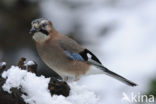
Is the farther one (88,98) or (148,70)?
(148,70)

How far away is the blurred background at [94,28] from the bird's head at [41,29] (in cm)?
184

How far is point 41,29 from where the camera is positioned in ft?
11.9

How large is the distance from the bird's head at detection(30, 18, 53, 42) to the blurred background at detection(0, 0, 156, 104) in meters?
1.84

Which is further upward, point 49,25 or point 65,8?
point 49,25

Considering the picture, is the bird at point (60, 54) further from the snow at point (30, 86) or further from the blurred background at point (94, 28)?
the blurred background at point (94, 28)

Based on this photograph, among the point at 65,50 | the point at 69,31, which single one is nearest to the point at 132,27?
the point at 69,31

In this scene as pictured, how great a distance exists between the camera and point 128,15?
646 cm

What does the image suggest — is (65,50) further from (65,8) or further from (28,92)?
(65,8)

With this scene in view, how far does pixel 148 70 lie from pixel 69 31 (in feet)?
4.07

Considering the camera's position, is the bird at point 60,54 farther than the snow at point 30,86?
Yes

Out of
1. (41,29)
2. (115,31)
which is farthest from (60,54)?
(115,31)

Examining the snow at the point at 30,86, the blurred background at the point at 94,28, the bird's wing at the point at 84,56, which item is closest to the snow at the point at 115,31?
the blurred background at the point at 94,28

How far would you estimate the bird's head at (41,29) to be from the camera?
3.50m

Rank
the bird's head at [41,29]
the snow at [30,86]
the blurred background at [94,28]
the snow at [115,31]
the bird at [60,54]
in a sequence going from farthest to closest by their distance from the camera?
the blurred background at [94,28], the snow at [115,31], the bird at [60,54], the bird's head at [41,29], the snow at [30,86]
